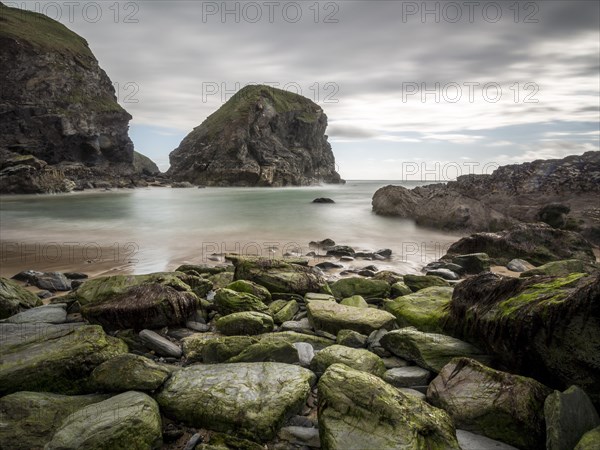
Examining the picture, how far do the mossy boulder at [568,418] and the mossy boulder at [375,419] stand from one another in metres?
0.66

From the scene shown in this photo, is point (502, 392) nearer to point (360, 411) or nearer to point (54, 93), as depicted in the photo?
point (360, 411)

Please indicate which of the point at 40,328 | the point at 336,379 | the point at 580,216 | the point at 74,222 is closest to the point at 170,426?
the point at 336,379

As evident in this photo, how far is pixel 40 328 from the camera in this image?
→ 4312mm

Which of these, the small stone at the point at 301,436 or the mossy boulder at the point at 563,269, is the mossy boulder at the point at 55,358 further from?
the mossy boulder at the point at 563,269

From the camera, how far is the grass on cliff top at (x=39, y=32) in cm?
6506

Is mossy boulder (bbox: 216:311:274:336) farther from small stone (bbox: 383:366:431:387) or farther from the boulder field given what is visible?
small stone (bbox: 383:366:431:387)

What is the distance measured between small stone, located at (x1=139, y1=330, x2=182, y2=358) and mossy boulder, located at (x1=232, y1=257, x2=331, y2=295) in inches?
90.5

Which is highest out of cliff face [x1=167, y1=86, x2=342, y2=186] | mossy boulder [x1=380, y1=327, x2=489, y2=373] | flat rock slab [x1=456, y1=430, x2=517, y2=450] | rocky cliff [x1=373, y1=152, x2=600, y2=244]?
cliff face [x1=167, y1=86, x2=342, y2=186]

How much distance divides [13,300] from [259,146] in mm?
95333

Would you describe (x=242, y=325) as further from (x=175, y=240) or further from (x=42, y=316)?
(x=175, y=240)

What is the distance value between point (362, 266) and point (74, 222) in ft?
61.8

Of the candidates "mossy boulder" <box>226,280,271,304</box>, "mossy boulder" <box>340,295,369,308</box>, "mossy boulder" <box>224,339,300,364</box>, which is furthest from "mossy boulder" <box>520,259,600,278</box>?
"mossy boulder" <box>224,339,300,364</box>

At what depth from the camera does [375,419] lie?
2.57 metres

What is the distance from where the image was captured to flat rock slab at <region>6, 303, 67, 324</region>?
15.3 ft
